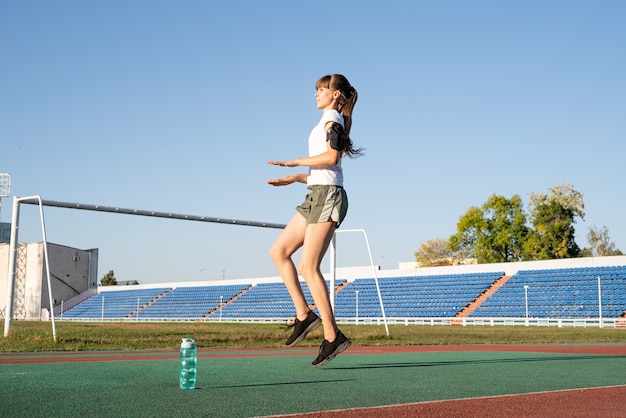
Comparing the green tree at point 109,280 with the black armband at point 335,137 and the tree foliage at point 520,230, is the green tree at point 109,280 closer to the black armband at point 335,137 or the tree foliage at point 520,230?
the tree foliage at point 520,230

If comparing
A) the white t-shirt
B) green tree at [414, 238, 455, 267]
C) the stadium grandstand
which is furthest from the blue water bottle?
green tree at [414, 238, 455, 267]

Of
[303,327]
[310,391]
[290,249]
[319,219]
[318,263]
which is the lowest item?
[310,391]

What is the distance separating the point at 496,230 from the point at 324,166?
68.2 metres

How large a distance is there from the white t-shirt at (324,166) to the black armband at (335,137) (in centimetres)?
11

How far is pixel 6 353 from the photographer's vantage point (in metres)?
10.2

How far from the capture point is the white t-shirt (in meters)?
5.90

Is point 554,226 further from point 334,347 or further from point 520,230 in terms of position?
point 334,347

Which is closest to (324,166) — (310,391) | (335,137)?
(335,137)

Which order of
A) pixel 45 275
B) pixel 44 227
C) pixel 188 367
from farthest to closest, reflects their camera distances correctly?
pixel 45 275
pixel 44 227
pixel 188 367

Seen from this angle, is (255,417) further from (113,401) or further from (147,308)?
(147,308)

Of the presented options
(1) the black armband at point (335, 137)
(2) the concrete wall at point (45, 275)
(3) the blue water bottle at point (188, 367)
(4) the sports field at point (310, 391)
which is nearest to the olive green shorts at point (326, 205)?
(1) the black armband at point (335, 137)

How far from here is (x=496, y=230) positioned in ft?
234

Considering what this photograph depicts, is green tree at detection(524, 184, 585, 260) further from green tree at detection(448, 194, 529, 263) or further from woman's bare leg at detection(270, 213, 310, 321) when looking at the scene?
woman's bare leg at detection(270, 213, 310, 321)

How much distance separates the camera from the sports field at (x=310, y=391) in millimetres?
3922
